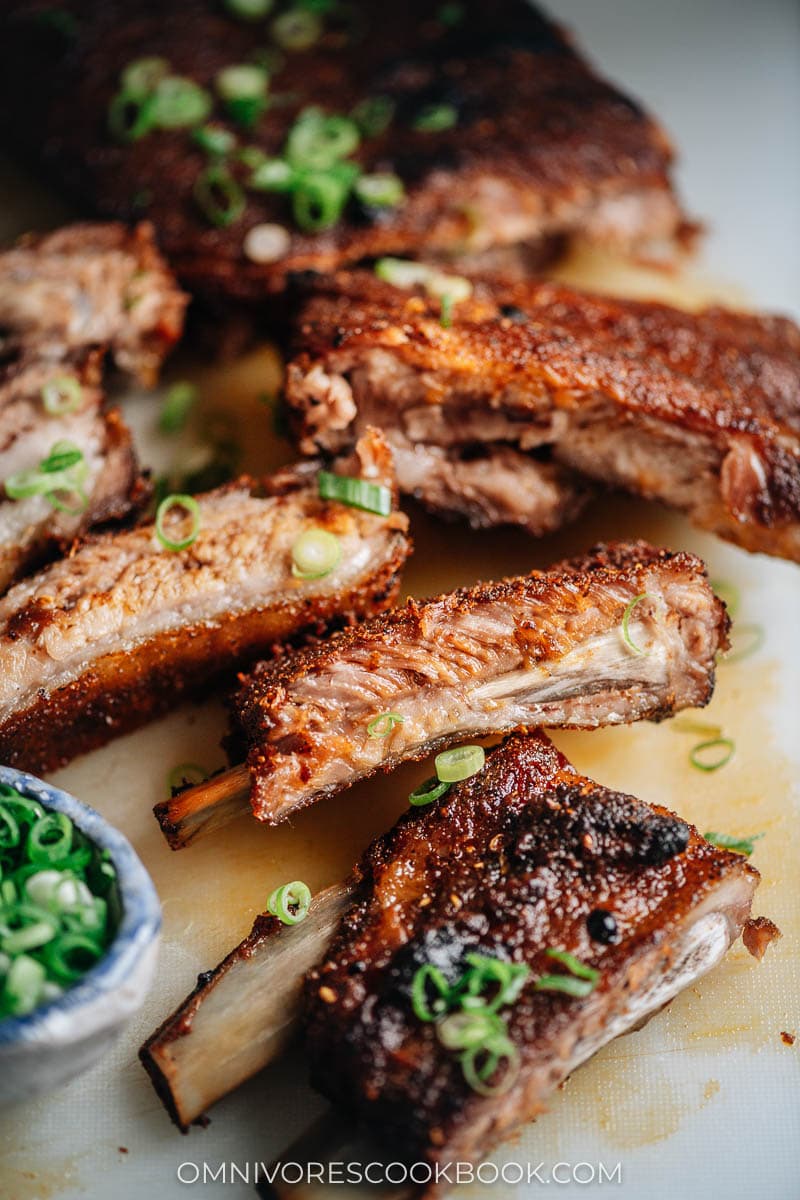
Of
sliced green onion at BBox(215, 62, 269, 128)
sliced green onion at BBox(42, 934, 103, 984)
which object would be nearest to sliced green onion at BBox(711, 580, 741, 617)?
sliced green onion at BBox(42, 934, 103, 984)

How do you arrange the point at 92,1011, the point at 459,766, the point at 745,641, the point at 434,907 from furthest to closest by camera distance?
the point at 745,641, the point at 459,766, the point at 434,907, the point at 92,1011

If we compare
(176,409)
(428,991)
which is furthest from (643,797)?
(176,409)

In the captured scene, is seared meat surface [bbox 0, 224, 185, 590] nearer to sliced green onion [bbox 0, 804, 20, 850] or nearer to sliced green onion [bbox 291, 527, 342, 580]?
sliced green onion [bbox 291, 527, 342, 580]

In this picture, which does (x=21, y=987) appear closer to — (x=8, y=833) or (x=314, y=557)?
(x=8, y=833)

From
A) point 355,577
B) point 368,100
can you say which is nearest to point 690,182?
point 368,100

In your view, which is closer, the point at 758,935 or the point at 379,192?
the point at 758,935
